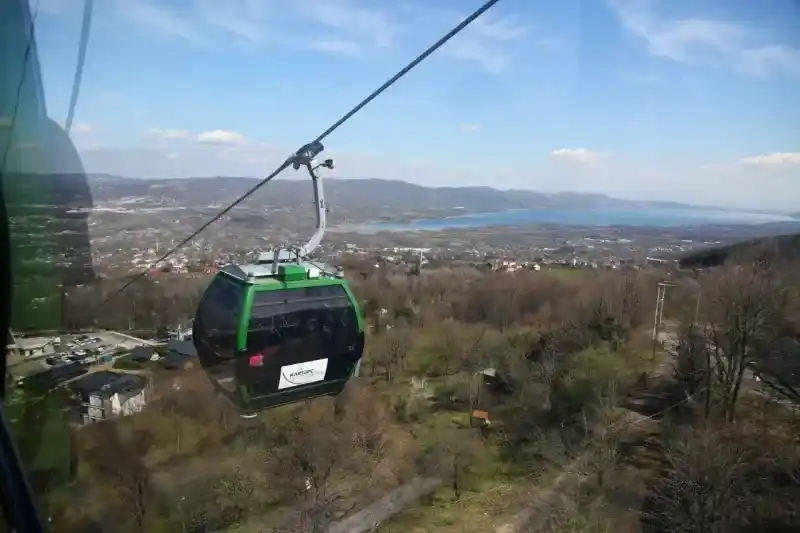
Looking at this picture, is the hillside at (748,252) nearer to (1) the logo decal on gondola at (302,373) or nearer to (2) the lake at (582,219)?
(2) the lake at (582,219)

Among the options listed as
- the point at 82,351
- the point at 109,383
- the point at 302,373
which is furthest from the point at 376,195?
the point at 302,373

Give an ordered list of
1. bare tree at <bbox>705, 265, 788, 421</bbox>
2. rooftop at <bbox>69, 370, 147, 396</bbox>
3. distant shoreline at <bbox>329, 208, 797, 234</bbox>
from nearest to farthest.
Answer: rooftop at <bbox>69, 370, 147, 396</bbox> < bare tree at <bbox>705, 265, 788, 421</bbox> < distant shoreline at <bbox>329, 208, 797, 234</bbox>

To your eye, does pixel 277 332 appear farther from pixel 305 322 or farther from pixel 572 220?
pixel 572 220

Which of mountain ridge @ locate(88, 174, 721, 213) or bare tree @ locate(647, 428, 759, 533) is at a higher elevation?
mountain ridge @ locate(88, 174, 721, 213)

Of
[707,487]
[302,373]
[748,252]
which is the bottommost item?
[707,487]

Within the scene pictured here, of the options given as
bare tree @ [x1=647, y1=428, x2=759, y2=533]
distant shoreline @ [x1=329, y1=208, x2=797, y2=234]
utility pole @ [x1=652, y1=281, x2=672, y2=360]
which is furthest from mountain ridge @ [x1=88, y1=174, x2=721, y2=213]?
bare tree @ [x1=647, y1=428, x2=759, y2=533]

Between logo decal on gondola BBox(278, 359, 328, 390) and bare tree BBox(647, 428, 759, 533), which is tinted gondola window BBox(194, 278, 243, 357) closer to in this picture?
logo decal on gondola BBox(278, 359, 328, 390)

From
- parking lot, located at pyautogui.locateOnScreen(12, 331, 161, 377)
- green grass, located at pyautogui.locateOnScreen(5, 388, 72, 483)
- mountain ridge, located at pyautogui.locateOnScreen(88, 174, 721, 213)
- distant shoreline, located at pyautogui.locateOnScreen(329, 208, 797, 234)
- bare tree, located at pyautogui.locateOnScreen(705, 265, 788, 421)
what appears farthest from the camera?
distant shoreline, located at pyautogui.locateOnScreen(329, 208, 797, 234)
